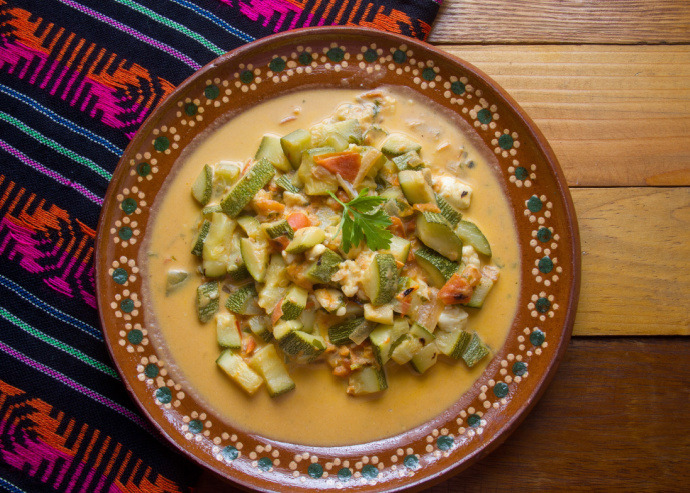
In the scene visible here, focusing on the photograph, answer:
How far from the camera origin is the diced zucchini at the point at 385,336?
2686 mm

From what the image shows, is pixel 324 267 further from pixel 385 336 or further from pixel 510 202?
pixel 510 202

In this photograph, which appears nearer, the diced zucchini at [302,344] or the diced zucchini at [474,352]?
the diced zucchini at [302,344]

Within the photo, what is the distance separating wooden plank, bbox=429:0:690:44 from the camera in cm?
319

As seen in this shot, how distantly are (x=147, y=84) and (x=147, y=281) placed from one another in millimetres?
1222

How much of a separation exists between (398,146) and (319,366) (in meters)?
1.33

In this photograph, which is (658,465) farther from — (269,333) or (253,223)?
(253,223)

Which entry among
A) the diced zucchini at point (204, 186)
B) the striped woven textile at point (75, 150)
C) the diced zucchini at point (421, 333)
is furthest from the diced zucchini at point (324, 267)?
the striped woven textile at point (75, 150)

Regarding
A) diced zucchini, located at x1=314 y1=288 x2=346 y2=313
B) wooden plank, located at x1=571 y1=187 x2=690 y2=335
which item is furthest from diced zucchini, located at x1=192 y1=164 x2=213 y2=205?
wooden plank, located at x1=571 y1=187 x2=690 y2=335

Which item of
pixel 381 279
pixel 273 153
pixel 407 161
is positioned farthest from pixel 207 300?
pixel 407 161

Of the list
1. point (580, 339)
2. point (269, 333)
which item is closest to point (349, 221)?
point (269, 333)

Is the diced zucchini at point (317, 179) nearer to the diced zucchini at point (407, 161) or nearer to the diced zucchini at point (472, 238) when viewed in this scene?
the diced zucchini at point (407, 161)

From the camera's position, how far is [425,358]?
279 cm

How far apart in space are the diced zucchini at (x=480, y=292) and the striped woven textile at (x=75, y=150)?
1555 mm

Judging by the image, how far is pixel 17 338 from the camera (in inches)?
121
